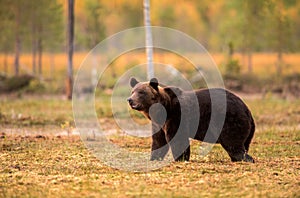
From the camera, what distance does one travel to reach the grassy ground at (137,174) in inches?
352

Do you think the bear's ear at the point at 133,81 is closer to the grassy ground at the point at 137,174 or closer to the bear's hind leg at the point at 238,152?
the grassy ground at the point at 137,174

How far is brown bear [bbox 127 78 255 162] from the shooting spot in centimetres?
1135

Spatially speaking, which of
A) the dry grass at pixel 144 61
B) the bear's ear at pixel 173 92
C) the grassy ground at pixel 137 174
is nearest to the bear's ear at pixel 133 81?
the bear's ear at pixel 173 92

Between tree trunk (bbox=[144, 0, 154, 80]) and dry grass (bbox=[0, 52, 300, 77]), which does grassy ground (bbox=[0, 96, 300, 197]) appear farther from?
dry grass (bbox=[0, 52, 300, 77])

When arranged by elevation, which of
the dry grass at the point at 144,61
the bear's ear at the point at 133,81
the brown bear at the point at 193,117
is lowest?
the dry grass at the point at 144,61

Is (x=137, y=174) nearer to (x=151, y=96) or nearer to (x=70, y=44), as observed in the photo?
(x=151, y=96)

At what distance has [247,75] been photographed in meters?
36.0

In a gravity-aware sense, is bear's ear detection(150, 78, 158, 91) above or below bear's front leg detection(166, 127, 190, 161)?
above

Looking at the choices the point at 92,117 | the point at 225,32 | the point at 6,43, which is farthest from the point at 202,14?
the point at 92,117

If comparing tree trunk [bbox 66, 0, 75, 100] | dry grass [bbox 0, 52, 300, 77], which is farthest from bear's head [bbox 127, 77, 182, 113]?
dry grass [bbox 0, 52, 300, 77]

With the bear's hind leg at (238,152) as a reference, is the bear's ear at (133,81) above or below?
above

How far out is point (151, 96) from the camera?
11.6 metres

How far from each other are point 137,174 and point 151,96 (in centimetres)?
185

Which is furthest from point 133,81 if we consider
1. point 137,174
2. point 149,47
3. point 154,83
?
point 149,47
